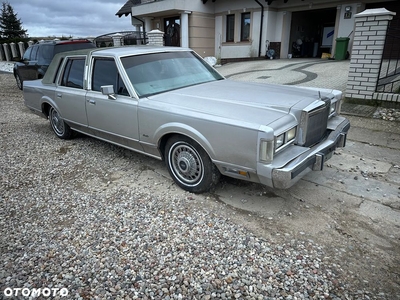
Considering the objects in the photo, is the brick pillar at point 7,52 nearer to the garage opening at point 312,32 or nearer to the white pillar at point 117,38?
the white pillar at point 117,38

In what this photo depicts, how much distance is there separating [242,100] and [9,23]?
5451 centimetres

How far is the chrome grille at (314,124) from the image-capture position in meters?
3.28

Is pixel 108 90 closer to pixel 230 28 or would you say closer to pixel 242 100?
pixel 242 100

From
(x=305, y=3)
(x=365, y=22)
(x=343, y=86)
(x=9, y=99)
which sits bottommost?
(x=9, y=99)

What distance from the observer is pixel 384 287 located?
233 centimetres

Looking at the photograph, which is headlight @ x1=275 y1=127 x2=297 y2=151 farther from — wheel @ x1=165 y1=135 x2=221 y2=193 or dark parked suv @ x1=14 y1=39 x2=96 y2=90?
dark parked suv @ x1=14 y1=39 x2=96 y2=90

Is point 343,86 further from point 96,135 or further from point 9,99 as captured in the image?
point 9,99

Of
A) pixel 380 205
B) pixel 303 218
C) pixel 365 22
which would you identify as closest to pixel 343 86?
pixel 365 22

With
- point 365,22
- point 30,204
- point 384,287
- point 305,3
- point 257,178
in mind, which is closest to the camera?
point 384,287

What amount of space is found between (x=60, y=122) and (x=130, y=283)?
4.40 meters

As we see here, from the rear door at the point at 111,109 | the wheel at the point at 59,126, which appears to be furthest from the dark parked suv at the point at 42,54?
the rear door at the point at 111,109

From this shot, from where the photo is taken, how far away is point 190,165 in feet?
12.0

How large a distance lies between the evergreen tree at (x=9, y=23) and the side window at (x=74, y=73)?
159 ft

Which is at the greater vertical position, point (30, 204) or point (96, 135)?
point (96, 135)
